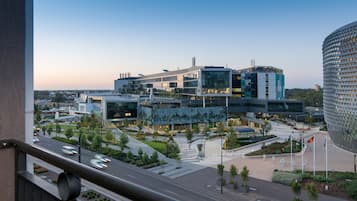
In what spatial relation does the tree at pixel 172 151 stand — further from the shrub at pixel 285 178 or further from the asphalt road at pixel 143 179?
the asphalt road at pixel 143 179

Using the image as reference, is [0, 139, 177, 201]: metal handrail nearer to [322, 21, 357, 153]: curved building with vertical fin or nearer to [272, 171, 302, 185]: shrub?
[272, 171, 302, 185]: shrub

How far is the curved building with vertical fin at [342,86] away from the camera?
13359mm

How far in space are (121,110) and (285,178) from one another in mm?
13360

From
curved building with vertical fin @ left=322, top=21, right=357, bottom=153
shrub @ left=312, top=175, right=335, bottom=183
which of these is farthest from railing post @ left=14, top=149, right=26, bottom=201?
curved building with vertical fin @ left=322, top=21, right=357, bottom=153

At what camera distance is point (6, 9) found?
913 mm

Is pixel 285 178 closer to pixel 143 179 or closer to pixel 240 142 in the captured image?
pixel 143 179

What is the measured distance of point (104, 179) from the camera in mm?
461

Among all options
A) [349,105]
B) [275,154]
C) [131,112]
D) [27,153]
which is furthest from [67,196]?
[131,112]

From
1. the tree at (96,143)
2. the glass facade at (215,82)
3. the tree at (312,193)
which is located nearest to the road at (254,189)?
the tree at (312,193)

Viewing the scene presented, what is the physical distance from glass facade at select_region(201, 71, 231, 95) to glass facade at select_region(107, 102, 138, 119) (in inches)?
266

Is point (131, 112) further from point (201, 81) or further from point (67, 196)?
point (67, 196)

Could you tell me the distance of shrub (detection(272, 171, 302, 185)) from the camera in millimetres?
6996

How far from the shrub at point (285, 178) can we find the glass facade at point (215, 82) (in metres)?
15.3

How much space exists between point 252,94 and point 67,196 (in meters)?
32.4
